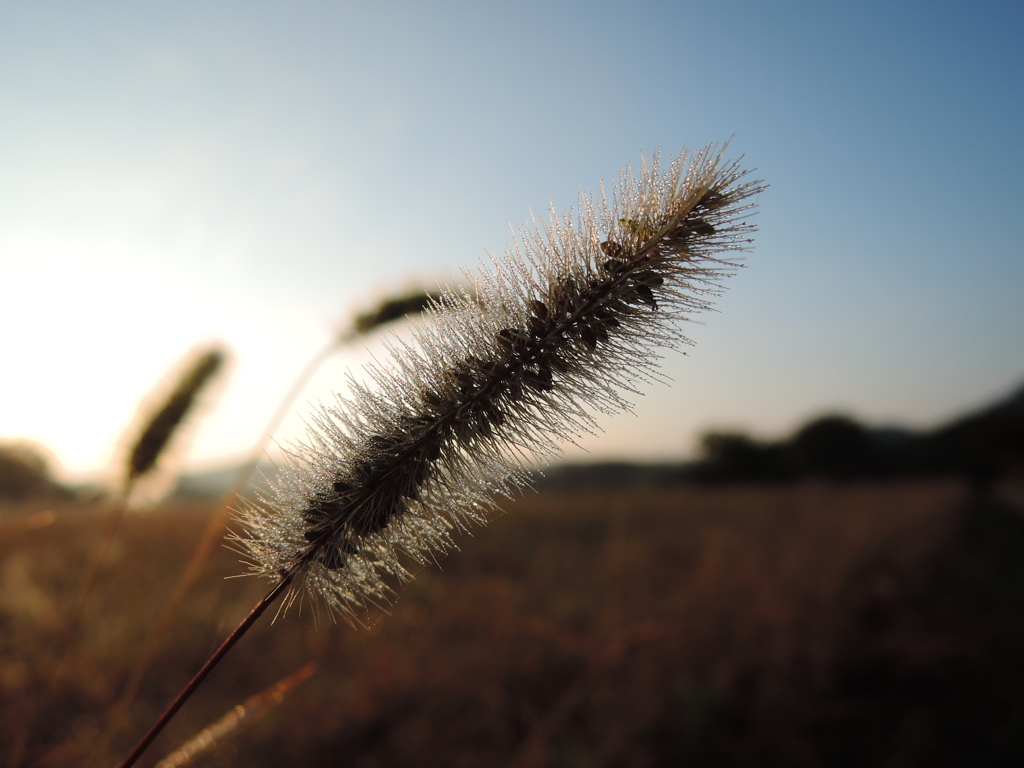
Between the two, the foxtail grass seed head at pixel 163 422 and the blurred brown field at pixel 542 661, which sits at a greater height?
the foxtail grass seed head at pixel 163 422

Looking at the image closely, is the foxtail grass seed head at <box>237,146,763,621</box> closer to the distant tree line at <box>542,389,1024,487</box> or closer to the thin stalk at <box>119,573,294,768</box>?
the thin stalk at <box>119,573,294,768</box>

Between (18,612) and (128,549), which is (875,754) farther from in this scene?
(128,549)

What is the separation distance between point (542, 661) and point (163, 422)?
3985mm

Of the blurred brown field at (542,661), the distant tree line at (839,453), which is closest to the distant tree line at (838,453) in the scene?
the distant tree line at (839,453)

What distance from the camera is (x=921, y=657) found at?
5.45 metres

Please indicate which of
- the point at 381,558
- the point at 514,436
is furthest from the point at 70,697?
the point at 514,436

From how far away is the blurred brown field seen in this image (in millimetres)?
3650

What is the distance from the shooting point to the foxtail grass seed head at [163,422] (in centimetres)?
289

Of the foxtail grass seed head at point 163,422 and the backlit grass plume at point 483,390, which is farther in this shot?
the foxtail grass seed head at point 163,422

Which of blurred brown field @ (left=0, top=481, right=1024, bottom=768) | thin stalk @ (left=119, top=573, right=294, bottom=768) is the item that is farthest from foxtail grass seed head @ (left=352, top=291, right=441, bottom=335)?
thin stalk @ (left=119, top=573, right=294, bottom=768)

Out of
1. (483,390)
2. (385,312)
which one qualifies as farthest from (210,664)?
(385,312)

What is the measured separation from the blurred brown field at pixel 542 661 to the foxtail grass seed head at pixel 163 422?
19.0 inches

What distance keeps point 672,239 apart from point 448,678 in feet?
14.4

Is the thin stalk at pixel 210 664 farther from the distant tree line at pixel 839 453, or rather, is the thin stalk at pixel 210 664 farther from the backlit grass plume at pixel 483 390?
the distant tree line at pixel 839 453
